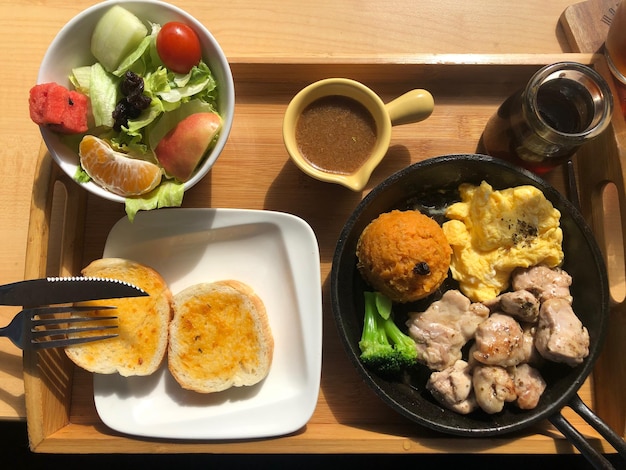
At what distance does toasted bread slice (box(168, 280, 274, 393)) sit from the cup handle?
33.1 inches

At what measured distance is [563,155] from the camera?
174 cm

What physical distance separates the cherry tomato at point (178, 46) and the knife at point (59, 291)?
29.6 inches

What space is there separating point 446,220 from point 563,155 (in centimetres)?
46

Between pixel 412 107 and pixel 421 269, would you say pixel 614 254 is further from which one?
pixel 412 107

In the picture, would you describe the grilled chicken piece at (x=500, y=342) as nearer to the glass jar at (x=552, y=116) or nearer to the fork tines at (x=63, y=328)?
the glass jar at (x=552, y=116)

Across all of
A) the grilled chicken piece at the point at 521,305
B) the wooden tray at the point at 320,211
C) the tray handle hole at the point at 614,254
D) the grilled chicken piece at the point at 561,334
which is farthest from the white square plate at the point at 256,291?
the tray handle hole at the point at 614,254

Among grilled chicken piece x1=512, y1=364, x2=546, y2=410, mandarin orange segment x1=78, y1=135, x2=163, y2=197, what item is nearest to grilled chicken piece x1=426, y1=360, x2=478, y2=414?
grilled chicken piece x1=512, y1=364, x2=546, y2=410

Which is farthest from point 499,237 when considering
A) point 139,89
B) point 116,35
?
point 116,35

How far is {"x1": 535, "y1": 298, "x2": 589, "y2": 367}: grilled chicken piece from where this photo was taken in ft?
5.38

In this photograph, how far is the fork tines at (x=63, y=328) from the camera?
162cm

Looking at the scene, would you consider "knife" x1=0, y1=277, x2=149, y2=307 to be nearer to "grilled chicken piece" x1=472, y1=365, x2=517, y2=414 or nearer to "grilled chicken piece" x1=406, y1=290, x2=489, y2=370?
"grilled chicken piece" x1=406, y1=290, x2=489, y2=370

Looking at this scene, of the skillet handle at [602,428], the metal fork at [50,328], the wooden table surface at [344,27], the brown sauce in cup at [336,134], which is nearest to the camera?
the skillet handle at [602,428]

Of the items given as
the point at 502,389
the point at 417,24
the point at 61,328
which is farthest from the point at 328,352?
the point at 417,24
